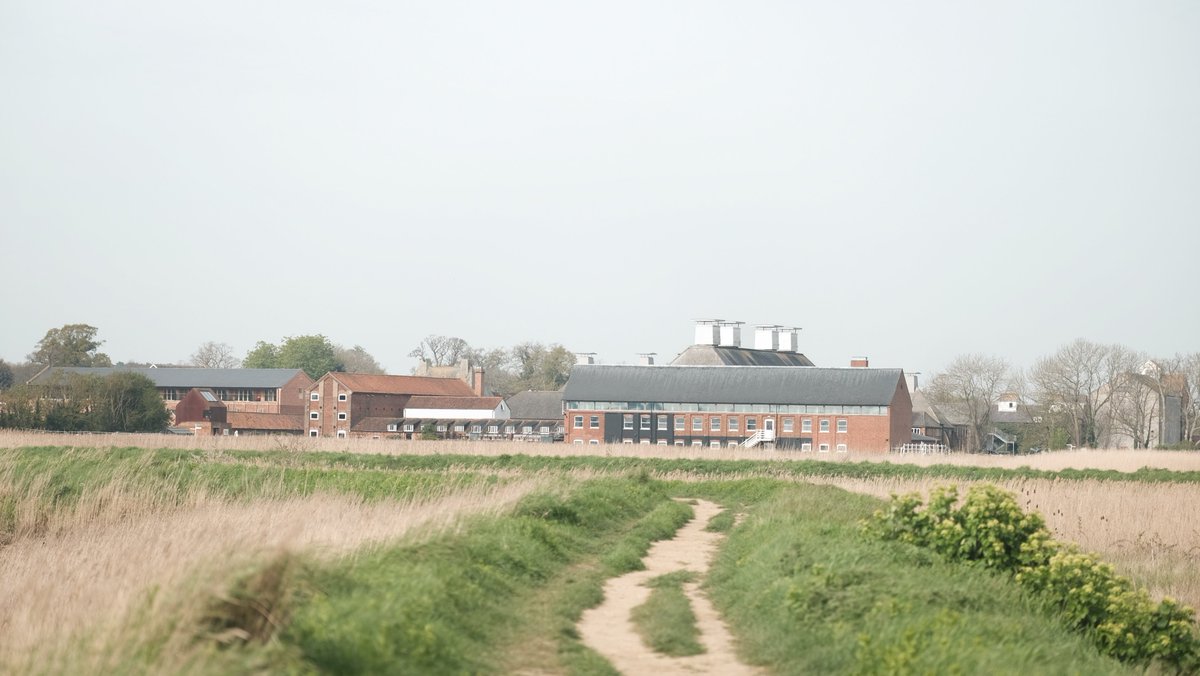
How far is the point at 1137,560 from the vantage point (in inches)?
884

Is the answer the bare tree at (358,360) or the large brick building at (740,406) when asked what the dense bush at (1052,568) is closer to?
the large brick building at (740,406)

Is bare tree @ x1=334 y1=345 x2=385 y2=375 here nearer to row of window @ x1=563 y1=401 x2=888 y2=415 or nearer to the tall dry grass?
row of window @ x1=563 y1=401 x2=888 y2=415

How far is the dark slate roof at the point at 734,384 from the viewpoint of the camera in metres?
81.8

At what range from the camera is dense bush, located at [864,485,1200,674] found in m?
14.1

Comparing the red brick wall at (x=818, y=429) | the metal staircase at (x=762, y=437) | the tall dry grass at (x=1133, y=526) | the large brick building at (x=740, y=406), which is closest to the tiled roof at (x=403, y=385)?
the large brick building at (x=740, y=406)

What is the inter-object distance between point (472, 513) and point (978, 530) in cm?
680

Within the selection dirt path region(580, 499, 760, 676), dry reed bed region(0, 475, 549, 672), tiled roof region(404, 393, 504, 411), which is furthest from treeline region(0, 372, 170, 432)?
dirt path region(580, 499, 760, 676)

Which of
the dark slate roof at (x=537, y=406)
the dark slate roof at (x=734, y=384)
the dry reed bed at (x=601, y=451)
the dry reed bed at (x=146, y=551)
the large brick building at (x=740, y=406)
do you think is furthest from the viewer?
the dark slate roof at (x=537, y=406)

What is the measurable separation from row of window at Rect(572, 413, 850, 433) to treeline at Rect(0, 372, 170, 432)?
98.5 ft

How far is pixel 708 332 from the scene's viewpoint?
106625mm

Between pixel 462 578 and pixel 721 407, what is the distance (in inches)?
2915

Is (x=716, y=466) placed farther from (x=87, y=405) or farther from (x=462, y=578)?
(x=87, y=405)

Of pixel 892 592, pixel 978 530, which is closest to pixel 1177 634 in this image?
→ pixel 978 530

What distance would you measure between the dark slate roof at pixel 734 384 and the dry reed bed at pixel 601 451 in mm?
25727
